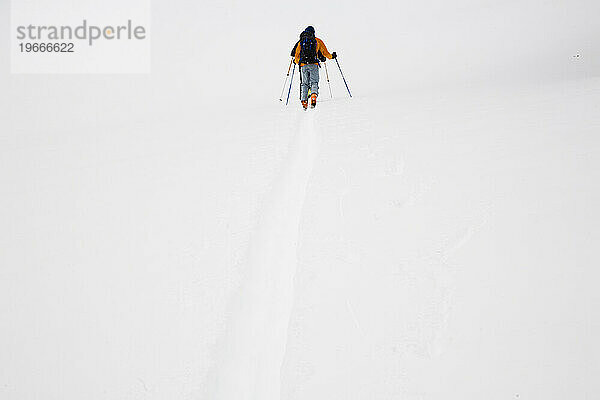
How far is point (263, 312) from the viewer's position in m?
2.19

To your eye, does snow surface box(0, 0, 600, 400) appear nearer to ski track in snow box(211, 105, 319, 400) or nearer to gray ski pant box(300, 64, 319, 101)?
ski track in snow box(211, 105, 319, 400)

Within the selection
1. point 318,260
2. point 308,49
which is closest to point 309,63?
point 308,49

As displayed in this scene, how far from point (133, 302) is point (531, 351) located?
7.29ft

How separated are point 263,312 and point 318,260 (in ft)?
1.67

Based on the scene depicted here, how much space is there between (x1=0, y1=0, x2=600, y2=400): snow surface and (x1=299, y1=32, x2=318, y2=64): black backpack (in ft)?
8.51

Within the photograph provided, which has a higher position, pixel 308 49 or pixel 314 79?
pixel 308 49

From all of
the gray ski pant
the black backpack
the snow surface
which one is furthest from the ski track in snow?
the black backpack

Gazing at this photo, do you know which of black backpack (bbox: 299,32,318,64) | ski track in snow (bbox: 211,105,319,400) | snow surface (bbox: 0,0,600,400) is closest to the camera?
snow surface (bbox: 0,0,600,400)

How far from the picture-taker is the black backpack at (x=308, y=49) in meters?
7.75

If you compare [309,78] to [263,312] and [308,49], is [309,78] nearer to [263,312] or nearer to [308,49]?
[308,49]

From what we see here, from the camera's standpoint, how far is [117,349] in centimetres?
202

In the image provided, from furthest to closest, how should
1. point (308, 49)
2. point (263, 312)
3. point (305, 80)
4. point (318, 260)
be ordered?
point (305, 80) < point (308, 49) < point (318, 260) < point (263, 312)

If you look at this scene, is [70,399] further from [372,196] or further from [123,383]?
[372,196]

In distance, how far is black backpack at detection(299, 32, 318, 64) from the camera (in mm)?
7754
